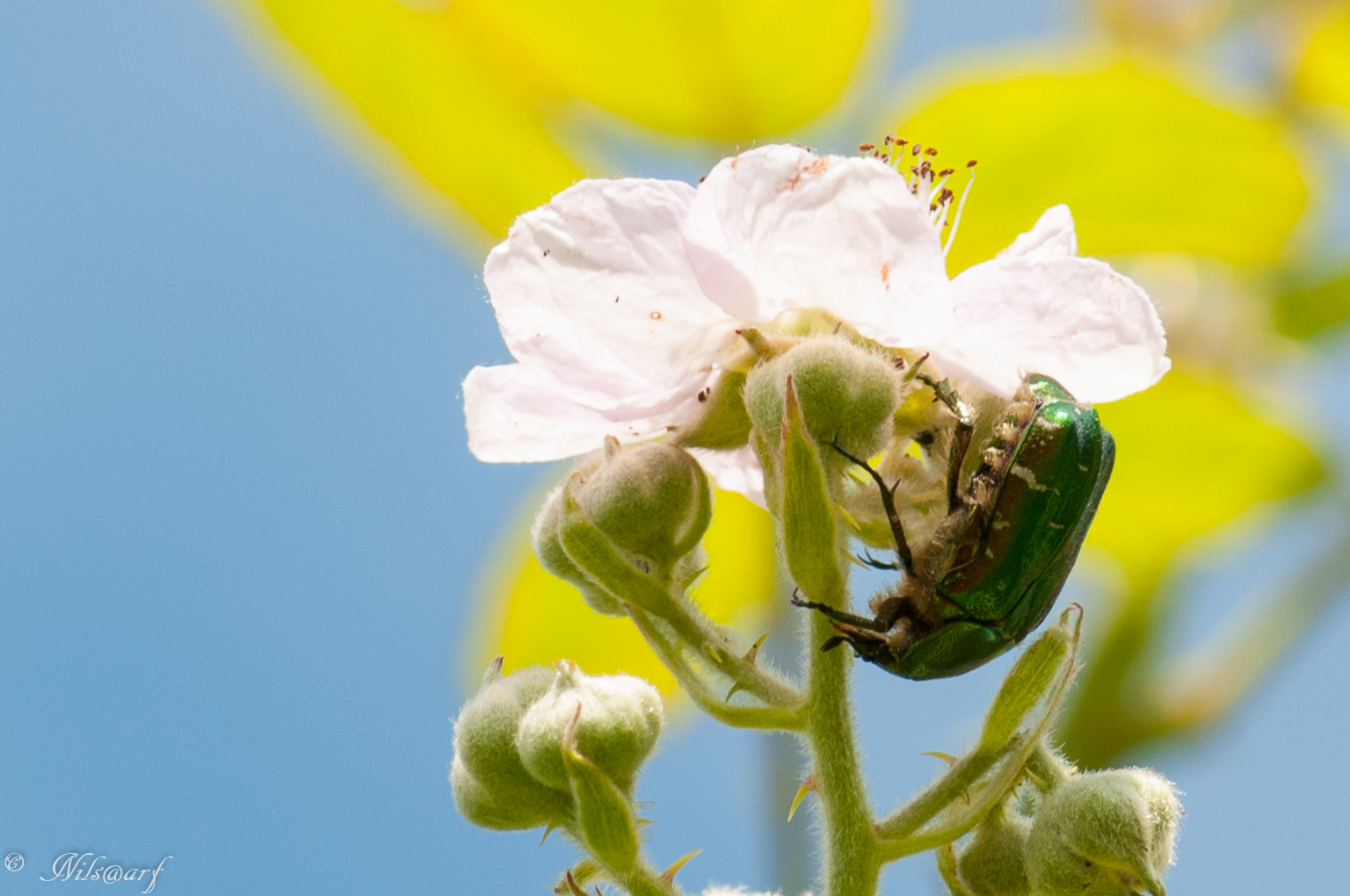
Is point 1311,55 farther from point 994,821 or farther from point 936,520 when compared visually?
point 994,821

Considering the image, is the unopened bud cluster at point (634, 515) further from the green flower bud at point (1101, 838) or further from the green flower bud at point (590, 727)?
the green flower bud at point (1101, 838)

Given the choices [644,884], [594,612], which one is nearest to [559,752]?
[644,884]

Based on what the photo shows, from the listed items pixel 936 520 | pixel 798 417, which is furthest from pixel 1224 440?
pixel 798 417

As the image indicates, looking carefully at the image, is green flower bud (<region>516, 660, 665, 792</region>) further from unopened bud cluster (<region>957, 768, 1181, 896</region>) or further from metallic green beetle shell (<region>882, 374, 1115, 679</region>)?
unopened bud cluster (<region>957, 768, 1181, 896</region>)

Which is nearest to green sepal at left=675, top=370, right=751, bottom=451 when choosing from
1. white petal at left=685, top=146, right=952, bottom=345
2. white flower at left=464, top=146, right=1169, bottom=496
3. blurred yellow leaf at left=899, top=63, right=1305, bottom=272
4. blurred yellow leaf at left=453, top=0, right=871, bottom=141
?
white flower at left=464, top=146, right=1169, bottom=496

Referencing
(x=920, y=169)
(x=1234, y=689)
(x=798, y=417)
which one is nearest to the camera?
(x=798, y=417)

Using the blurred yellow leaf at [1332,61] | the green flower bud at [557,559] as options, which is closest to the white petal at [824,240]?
the green flower bud at [557,559]

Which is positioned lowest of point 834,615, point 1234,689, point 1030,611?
point 1234,689

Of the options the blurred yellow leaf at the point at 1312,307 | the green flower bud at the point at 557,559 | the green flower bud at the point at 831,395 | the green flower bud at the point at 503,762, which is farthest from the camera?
the blurred yellow leaf at the point at 1312,307
